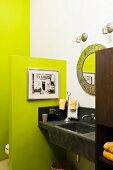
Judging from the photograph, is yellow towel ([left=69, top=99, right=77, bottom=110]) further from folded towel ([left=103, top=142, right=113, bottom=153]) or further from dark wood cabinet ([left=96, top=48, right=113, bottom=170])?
folded towel ([left=103, top=142, right=113, bottom=153])

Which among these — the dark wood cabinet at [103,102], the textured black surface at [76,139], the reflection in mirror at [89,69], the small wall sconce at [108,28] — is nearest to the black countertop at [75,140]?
the textured black surface at [76,139]

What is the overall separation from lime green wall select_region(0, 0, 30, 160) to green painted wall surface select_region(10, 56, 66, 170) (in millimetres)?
1030

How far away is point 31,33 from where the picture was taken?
3.73 meters

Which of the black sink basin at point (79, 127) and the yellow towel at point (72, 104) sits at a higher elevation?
the yellow towel at point (72, 104)

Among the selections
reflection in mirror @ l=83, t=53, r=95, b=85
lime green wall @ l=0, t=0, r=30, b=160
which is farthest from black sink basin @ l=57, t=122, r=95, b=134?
lime green wall @ l=0, t=0, r=30, b=160

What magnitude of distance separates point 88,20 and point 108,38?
0.43 meters

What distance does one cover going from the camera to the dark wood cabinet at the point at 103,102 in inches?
55.9

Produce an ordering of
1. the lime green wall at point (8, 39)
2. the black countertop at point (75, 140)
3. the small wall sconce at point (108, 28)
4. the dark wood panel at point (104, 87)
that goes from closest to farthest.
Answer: the dark wood panel at point (104, 87) → the black countertop at point (75, 140) → the small wall sconce at point (108, 28) → the lime green wall at point (8, 39)

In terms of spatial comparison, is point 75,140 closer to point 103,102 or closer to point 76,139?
point 76,139

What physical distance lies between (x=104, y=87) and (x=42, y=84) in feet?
4.10

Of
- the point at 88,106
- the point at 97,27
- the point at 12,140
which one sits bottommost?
the point at 12,140

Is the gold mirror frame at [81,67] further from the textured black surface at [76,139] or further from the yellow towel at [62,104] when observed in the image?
the yellow towel at [62,104]

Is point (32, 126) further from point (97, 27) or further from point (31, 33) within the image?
point (31, 33)

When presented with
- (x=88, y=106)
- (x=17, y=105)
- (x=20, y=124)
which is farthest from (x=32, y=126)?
(x=88, y=106)
